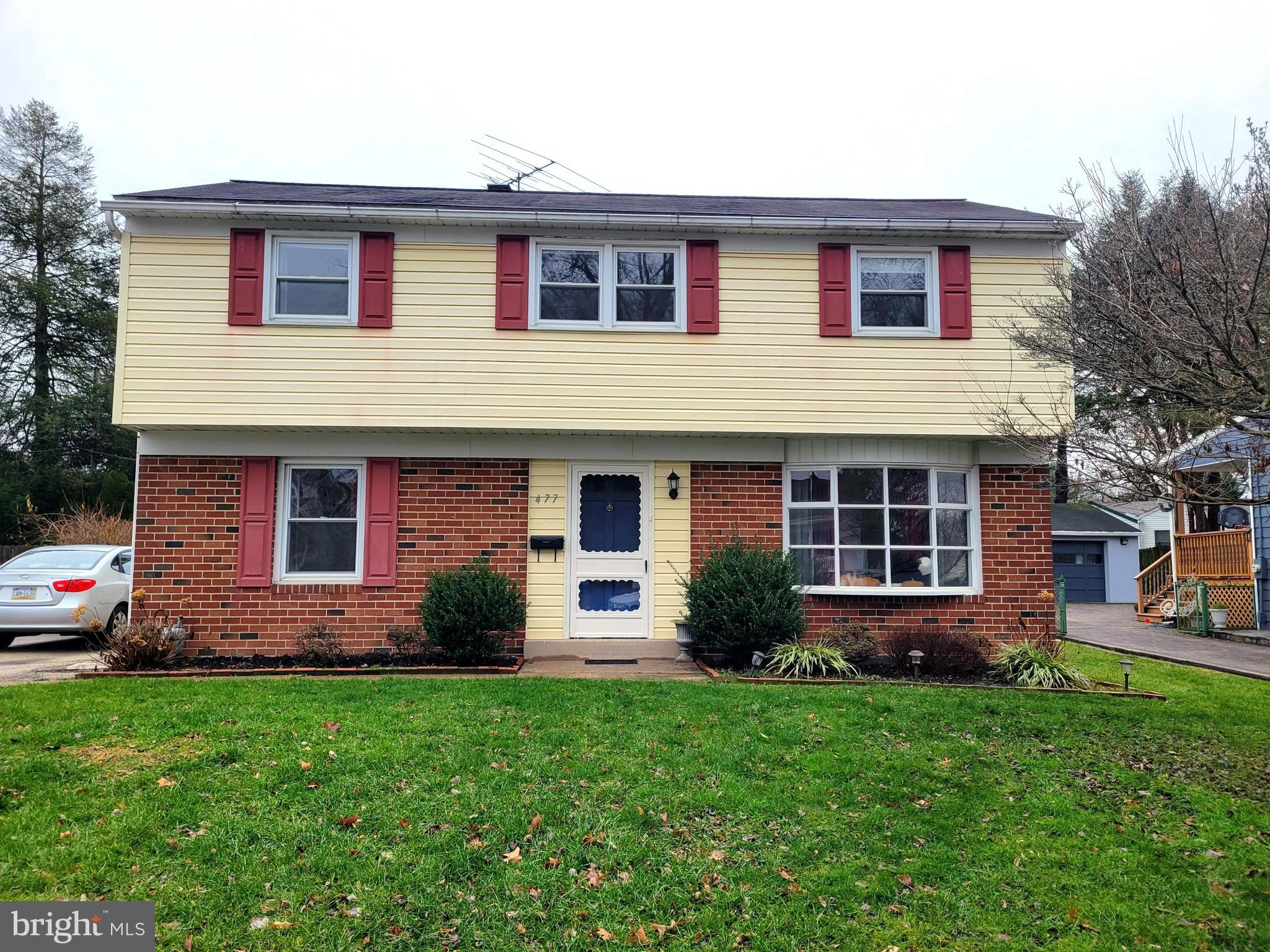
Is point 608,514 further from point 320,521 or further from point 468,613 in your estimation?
point 320,521

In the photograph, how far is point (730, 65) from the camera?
635 inches

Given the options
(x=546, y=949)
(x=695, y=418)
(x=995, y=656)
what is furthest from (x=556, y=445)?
(x=546, y=949)

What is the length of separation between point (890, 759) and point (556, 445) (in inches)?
226

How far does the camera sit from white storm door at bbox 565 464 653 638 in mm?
9805

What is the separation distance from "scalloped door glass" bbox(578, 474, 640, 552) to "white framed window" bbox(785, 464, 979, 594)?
2.03 m

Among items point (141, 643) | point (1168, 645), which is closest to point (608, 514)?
point (141, 643)

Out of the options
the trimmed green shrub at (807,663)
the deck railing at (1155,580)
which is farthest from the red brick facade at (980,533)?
the deck railing at (1155,580)

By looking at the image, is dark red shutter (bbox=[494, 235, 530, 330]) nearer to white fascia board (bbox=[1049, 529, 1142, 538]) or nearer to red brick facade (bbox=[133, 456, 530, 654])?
red brick facade (bbox=[133, 456, 530, 654])

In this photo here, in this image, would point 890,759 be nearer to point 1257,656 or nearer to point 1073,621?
point 1257,656

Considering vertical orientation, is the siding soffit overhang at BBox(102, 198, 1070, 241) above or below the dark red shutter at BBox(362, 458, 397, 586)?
above

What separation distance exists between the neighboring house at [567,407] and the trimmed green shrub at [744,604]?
2.67 ft

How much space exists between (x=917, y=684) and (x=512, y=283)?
21.9 ft

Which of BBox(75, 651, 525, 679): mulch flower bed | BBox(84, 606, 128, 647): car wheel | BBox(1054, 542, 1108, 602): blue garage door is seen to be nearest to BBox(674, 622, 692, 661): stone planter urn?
BBox(75, 651, 525, 679): mulch flower bed

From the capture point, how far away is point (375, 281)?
940 cm
